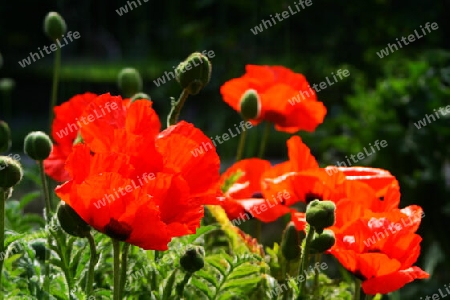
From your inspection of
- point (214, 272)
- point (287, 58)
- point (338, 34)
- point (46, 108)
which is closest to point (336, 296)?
point (214, 272)

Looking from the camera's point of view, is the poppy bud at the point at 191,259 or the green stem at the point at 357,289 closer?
the poppy bud at the point at 191,259

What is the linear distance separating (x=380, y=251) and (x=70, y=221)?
1.11 ft

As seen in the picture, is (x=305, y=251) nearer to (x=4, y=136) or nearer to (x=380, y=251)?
(x=380, y=251)

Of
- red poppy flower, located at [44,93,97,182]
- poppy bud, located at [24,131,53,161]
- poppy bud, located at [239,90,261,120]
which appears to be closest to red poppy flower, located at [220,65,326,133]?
poppy bud, located at [239,90,261,120]

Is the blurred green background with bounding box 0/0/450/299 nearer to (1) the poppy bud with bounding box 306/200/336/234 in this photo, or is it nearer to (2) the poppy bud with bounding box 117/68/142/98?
(2) the poppy bud with bounding box 117/68/142/98

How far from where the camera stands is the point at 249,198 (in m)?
1.20

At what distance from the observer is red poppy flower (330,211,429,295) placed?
37.1 inches

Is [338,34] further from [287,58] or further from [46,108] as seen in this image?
[46,108]

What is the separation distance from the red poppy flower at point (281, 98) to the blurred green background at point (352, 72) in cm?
34

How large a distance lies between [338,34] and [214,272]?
8.65 feet

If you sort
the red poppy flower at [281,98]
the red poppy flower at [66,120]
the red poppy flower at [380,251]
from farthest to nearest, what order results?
the red poppy flower at [281,98]
the red poppy flower at [66,120]
the red poppy flower at [380,251]

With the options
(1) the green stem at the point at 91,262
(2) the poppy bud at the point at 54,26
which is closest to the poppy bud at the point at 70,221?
(1) the green stem at the point at 91,262

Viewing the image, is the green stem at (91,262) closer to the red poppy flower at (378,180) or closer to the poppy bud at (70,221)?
the poppy bud at (70,221)

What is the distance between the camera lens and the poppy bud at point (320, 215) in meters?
0.87
